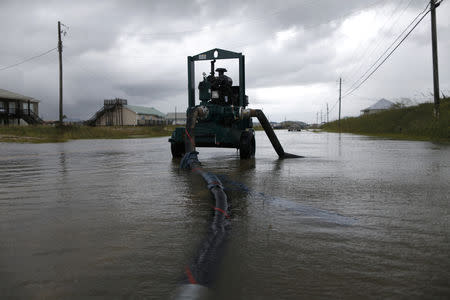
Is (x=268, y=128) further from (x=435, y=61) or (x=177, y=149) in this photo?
(x=435, y=61)

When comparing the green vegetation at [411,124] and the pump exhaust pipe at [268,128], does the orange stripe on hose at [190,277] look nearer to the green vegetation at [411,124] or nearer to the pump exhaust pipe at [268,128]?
the pump exhaust pipe at [268,128]

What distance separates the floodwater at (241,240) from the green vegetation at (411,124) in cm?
1916

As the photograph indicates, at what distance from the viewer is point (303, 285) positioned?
6.64 feet

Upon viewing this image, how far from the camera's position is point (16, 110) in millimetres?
45969

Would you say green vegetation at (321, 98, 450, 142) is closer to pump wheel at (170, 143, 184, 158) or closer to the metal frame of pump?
the metal frame of pump

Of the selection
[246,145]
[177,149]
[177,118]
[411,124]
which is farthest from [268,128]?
[177,118]

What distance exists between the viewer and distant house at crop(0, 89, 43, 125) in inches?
1758

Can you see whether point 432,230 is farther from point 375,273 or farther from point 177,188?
point 177,188

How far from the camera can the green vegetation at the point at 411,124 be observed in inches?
904

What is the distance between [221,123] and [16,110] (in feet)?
145

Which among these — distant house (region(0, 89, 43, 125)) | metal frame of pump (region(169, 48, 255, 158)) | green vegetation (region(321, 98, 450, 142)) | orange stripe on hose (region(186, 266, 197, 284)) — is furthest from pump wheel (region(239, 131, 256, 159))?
distant house (region(0, 89, 43, 125))

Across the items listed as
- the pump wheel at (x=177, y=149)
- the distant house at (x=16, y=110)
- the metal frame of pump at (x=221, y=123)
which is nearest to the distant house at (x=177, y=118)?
the distant house at (x=16, y=110)

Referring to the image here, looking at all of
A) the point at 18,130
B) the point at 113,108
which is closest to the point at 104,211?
the point at 18,130

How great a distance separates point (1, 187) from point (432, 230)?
5.81 metres
